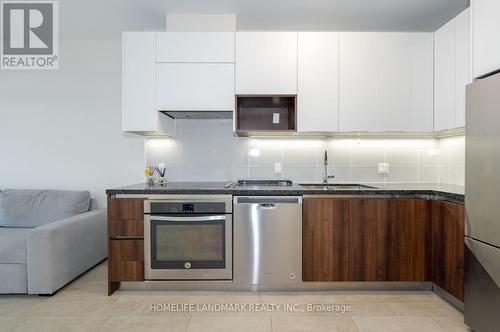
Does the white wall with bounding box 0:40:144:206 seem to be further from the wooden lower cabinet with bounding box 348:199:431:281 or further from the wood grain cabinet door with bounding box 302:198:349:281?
the wooden lower cabinet with bounding box 348:199:431:281

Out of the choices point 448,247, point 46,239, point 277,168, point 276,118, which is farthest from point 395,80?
point 46,239

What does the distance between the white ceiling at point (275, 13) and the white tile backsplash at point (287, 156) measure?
1.08m

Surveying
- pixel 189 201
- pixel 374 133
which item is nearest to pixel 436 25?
pixel 374 133

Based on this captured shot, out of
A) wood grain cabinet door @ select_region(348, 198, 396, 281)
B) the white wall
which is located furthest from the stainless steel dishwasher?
the white wall

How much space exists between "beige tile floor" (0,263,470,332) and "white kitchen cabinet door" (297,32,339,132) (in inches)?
59.1

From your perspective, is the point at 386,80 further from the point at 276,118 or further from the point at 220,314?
the point at 220,314

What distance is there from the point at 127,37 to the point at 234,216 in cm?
191

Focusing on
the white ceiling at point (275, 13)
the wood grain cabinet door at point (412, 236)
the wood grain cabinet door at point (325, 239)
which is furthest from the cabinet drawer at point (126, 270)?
the white ceiling at point (275, 13)

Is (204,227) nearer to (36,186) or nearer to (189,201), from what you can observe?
(189,201)

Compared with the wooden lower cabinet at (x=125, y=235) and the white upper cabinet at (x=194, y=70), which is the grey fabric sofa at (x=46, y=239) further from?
the white upper cabinet at (x=194, y=70)

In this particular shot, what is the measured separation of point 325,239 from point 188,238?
1.14 meters

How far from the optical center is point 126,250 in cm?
248

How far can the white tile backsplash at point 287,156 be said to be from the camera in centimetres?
318

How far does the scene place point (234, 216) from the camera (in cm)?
249
